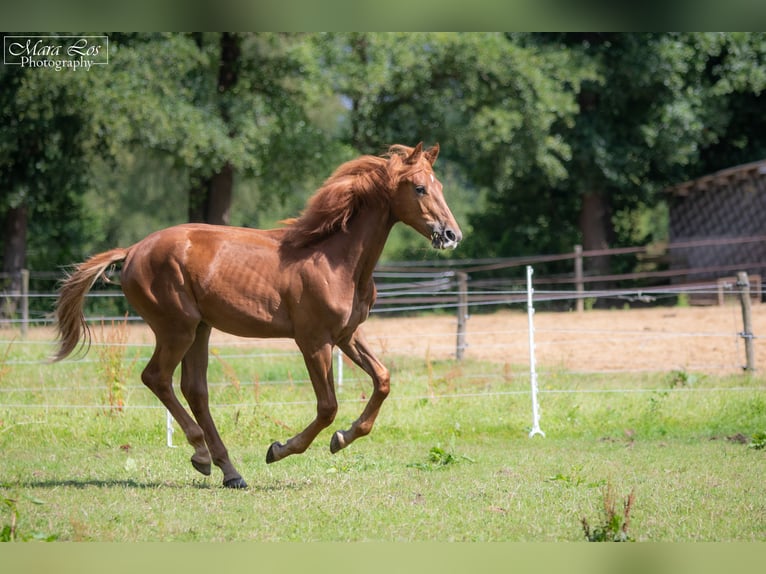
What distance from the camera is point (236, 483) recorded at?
6.55m

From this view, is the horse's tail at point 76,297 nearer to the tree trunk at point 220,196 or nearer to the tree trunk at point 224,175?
the tree trunk at point 224,175

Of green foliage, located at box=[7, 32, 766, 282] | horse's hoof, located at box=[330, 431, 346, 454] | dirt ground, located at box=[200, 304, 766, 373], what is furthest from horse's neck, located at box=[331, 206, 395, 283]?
green foliage, located at box=[7, 32, 766, 282]

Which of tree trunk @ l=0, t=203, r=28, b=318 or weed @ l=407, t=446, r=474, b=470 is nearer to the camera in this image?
weed @ l=407, t=446, r=474, b=470

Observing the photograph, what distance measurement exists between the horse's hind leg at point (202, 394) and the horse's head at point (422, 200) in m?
1.80

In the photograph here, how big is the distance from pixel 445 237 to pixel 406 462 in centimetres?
230

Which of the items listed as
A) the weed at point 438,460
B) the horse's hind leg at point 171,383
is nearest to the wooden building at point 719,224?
the weed at point 438,460

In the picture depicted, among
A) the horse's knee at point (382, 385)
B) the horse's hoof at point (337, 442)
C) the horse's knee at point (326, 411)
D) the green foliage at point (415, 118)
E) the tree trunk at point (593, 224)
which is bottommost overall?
the horse's hoof at point (337, 442)

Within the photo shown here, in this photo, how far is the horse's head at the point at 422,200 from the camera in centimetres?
632

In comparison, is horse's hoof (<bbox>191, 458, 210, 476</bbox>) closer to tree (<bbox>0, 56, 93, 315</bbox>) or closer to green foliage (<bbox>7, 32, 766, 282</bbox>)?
tree (<bbox>0, 56, 93, 315</bbox>)

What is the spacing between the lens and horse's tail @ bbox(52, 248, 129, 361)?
694 centimetres

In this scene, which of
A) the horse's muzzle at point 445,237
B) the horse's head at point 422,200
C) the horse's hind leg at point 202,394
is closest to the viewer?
the horse's muzzle at point 445,237

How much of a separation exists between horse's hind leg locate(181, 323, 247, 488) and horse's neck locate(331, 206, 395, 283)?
125 centimetres

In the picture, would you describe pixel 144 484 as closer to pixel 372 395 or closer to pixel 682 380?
pixel 372 395

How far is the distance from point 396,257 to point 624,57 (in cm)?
1064
